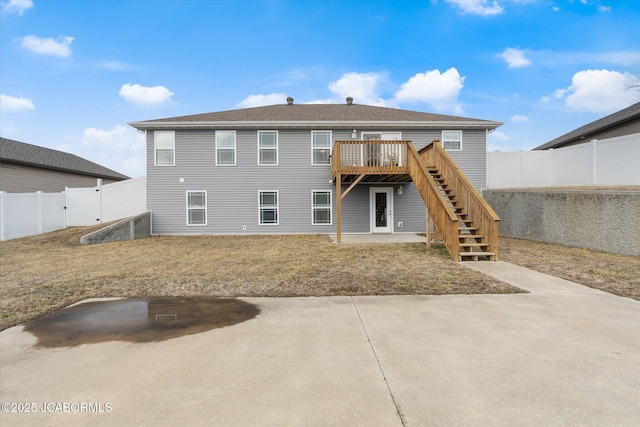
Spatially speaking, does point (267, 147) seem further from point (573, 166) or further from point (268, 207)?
point (573, 166)

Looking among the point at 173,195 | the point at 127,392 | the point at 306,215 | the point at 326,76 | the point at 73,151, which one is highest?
the point at 326,76

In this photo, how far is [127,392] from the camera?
2279mm

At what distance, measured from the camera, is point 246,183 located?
44.4ft

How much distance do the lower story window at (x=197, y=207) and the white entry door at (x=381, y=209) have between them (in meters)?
7.53

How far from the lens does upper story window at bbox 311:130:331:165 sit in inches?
531

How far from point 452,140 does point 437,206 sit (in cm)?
643

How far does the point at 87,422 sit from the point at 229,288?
3.22 m

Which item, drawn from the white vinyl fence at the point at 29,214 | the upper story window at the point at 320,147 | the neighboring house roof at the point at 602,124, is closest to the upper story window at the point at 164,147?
the white vinyl fence at the point at 29,214

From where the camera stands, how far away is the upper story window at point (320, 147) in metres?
13.5

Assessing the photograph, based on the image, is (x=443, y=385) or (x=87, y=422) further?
(x=443, y=385)

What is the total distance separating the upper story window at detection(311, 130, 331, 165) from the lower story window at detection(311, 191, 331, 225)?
4.74 ft

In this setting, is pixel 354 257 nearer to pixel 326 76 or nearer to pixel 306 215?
pixel 306 215

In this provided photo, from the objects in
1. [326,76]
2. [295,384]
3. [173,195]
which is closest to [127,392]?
[295,384]

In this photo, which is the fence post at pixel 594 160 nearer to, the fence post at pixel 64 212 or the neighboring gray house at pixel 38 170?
the fence post at pixel 64 212
